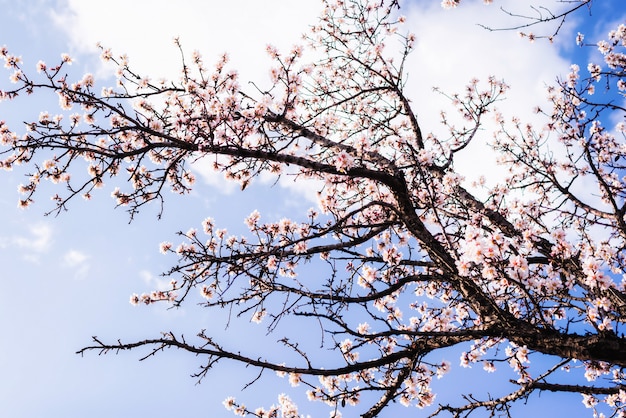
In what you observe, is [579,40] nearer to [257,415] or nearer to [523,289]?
[523,289]

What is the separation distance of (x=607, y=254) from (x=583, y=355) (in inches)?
37.4

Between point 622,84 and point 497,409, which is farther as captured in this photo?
point 622,84

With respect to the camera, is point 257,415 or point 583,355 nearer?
point 583,355

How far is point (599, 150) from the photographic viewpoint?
959 centimetres

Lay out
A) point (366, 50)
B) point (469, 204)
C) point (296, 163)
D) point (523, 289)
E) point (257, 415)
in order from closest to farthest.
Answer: point (523, 289) → point (296, 163) → point (257, 415) → point (469, 204) → point (366, 50)

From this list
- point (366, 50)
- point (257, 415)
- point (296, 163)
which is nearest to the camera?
point (296, 163)

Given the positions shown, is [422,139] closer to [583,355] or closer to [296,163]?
[296,163]

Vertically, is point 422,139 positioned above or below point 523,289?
above

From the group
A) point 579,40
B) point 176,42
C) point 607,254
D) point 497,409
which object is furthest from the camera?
point 579,40

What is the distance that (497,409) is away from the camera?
4.75m

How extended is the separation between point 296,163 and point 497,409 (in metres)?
3.69

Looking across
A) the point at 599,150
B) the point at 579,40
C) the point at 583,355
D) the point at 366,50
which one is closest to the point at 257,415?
the point at 583,355

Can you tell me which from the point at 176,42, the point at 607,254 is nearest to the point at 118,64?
the point at 176,42

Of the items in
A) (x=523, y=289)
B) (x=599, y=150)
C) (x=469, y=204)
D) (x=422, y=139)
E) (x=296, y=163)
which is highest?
(x=599, y=150)
